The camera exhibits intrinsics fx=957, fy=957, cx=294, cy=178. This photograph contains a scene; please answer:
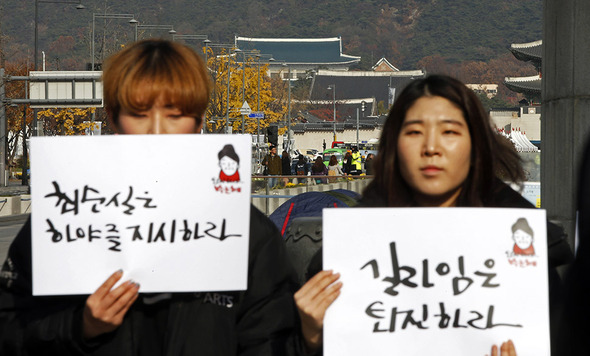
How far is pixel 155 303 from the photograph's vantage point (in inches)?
97.4

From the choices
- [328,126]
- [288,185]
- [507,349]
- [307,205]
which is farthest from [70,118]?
[328,126]

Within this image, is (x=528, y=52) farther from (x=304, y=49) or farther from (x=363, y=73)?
(x=304, y=49)

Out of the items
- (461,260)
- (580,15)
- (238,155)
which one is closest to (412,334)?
(461,260)

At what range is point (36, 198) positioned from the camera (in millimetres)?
2471

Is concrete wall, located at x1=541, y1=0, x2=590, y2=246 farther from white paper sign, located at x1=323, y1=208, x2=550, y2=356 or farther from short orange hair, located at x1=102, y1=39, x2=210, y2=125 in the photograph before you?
short orange hair, located at x1=102, y1=39, x2=210, y2=125

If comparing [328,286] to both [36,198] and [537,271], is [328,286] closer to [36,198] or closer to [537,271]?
[537,271]

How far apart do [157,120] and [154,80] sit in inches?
4.2

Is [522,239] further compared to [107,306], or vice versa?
[522,239]

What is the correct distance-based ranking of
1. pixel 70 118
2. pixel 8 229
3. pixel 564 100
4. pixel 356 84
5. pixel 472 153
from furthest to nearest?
pixel 356 84, pixel 70 118, pixel 8 229, pixel 564 100, pixel 472 153

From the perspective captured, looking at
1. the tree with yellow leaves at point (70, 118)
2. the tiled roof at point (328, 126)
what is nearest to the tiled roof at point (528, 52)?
the tree with yellow leaves at point (70, 118)

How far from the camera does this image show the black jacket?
7.91ft

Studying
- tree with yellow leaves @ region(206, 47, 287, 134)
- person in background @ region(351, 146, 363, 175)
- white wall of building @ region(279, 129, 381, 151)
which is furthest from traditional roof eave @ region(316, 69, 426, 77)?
person in background @ region(351, 146, 363, 175)

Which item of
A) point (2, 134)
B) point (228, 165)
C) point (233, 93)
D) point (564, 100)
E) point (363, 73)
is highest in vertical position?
point (363, 73)

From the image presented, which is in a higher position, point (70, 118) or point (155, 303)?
point (70, 118)
